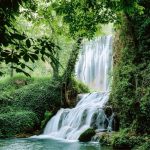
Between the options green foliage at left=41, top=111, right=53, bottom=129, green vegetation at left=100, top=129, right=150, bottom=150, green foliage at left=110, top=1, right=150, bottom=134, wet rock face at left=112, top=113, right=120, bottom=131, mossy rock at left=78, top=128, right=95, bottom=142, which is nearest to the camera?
green vegetation at left=100, top=129, right=150, bottom=150

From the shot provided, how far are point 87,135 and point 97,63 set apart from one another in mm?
15114

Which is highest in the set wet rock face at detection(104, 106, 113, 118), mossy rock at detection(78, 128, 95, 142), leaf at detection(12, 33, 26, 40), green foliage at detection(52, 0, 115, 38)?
green foliage at detection(52, 0, 115, 38)

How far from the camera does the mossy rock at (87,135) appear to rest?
1491 cm

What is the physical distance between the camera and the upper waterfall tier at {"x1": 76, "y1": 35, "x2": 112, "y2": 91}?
28.3m

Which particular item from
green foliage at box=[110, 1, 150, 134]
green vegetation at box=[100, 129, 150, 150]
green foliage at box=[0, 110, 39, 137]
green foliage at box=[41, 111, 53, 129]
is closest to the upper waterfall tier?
green foliage at box=[41, 111, 53, 129]

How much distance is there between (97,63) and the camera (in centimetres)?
2959

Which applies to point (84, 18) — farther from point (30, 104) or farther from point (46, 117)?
point (30, 104)

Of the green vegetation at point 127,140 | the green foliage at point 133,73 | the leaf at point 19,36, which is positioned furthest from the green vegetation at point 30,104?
the leaf at point 19,36

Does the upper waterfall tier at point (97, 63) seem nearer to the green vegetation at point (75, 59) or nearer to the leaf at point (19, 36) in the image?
the green vegetation at point (75, 59)

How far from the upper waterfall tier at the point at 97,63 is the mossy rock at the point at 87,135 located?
12.9 metres

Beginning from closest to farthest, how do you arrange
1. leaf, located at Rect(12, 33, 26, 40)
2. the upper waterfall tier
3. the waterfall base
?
leaf, located at Rect(12, 33, 26, 40)
the waterfall base
the upper waterfall tier

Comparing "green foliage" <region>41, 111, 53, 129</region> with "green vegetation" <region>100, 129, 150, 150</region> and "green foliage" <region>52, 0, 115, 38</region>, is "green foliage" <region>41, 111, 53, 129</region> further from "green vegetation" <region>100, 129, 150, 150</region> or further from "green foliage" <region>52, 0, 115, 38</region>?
"green foliage" <region>52, 0, 115, 38</region>

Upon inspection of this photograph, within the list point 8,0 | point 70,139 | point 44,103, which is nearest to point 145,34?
point 70,139

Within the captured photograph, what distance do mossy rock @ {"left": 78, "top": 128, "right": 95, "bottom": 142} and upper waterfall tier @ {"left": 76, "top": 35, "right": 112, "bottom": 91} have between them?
42.3 feet
